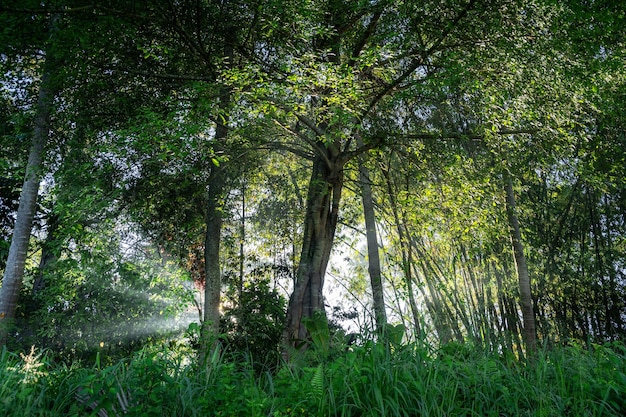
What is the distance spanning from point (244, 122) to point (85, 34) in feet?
8.11

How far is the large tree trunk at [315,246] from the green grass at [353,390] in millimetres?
5024

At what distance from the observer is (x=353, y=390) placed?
3.08 metres

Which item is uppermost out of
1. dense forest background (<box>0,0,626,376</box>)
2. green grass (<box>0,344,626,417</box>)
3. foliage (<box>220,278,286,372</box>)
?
dense forest background (<box>0,0,626,376</box>)

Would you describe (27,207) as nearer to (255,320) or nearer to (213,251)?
(213,251)

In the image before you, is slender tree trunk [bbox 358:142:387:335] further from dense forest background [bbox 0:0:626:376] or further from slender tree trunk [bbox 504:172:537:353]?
slender tree trunk [bbox 504:172:537:353]

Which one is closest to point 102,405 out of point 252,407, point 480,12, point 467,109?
point 252,407

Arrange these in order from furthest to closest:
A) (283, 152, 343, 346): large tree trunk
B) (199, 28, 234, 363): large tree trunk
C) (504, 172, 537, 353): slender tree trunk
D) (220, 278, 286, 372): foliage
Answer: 1. (220, 278, 286, 372): foliage
2. (199, 28, 234, 363): large tree trunk
3. (283, 152, 343, 346): large tree trunk
4. (504, 172, 537, 353): slender tree trunk

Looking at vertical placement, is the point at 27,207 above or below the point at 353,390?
above

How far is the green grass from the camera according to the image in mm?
2920

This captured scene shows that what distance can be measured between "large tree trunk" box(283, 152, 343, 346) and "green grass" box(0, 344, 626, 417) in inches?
198

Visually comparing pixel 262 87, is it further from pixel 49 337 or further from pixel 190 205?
pixel 49 337

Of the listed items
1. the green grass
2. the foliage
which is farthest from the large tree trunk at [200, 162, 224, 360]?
the green grass

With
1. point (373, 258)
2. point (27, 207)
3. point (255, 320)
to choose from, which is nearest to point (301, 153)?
point (373, 258)

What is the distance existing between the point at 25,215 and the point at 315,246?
503 cm
